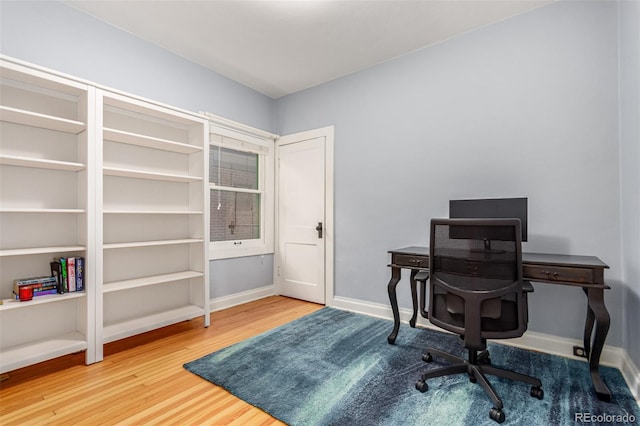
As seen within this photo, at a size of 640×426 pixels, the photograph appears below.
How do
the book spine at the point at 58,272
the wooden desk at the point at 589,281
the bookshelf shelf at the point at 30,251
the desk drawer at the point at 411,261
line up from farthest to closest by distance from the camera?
the desk drawer at the point at 411,261, the book spine at the point at 58,272, the bookshelf shelf at the point at 30,251, the wooden desk at the point at 589,281

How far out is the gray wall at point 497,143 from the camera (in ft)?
7.49

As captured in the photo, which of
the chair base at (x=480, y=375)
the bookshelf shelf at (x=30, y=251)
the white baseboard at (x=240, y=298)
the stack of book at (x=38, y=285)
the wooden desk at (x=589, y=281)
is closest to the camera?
the chair base at (x=480, y=375)

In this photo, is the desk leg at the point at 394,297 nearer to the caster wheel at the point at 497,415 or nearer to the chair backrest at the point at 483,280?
the chair backrest at the point at 483,280

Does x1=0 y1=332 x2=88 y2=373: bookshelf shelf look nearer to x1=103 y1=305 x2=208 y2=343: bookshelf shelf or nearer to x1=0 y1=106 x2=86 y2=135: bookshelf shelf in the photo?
x1=103 y1=305 x2=208 y2=343: bookshelf shelf

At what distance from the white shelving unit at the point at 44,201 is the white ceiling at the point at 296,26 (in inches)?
34.2

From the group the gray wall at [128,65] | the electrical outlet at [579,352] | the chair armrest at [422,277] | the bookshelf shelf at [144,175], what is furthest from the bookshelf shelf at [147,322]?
the electrical outlet at [579,352]

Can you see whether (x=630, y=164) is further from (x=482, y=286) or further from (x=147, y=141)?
(x=147, y=141)

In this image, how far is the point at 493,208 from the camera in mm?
2430

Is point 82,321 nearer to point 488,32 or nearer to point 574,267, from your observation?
point 574,267

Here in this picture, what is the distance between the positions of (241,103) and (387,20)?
2006 millimetres

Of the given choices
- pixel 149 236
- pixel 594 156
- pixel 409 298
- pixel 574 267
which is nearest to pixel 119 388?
pixel 149 236

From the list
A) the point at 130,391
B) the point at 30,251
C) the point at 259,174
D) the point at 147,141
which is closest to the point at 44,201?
the point at 30,251

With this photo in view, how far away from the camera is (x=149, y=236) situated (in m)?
2.99

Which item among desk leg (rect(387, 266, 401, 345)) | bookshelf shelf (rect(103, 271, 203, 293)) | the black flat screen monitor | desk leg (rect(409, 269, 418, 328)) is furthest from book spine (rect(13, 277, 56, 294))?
the black flat screen monitor
